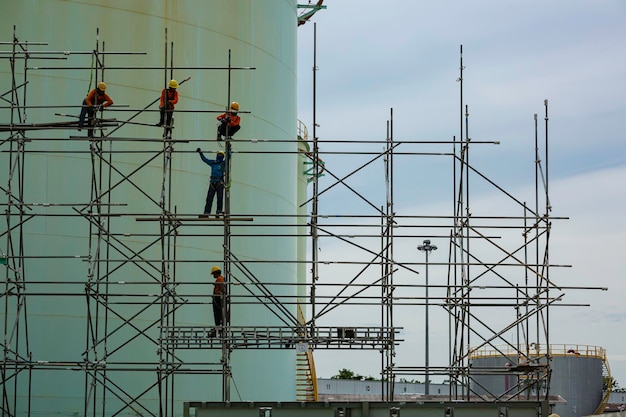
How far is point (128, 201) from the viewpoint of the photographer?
2578 centimetres

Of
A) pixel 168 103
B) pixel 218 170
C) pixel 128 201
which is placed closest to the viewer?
pixel 168 103

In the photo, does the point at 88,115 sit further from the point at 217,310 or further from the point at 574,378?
the point at 574,378

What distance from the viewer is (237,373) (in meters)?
27.5

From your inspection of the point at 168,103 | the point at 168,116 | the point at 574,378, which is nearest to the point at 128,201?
the point at 168,116

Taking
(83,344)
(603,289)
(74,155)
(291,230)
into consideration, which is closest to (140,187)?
(74,155)

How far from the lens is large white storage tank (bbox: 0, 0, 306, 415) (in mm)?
24422

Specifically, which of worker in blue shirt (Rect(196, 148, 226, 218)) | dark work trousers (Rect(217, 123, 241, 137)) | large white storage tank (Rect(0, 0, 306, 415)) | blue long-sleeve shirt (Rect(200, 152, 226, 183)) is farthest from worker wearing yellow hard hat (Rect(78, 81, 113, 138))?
blue long-sleeve shirt (Rect(200, 152, 226, 183))

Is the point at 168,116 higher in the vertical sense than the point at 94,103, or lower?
lower

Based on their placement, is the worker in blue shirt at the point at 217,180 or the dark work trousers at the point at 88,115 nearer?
the dark work trousers at the point at 88,115

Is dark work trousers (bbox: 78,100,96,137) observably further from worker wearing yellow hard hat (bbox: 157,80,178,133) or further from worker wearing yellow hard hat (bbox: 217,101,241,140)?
worker wearing yellow hard hat (bbox: 217,101,241,140)

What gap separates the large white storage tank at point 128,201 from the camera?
24422 millimetres

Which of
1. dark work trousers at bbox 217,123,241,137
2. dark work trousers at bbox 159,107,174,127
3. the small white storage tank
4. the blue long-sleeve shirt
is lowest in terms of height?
the small white storage tank

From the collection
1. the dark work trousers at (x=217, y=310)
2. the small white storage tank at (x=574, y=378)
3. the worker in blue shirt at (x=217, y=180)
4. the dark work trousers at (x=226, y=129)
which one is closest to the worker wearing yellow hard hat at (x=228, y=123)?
the dark work trousers at (x=226, y=129)

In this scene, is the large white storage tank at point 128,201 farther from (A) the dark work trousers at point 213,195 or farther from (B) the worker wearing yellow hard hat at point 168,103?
(A) the dark work trousers at point 213,195
